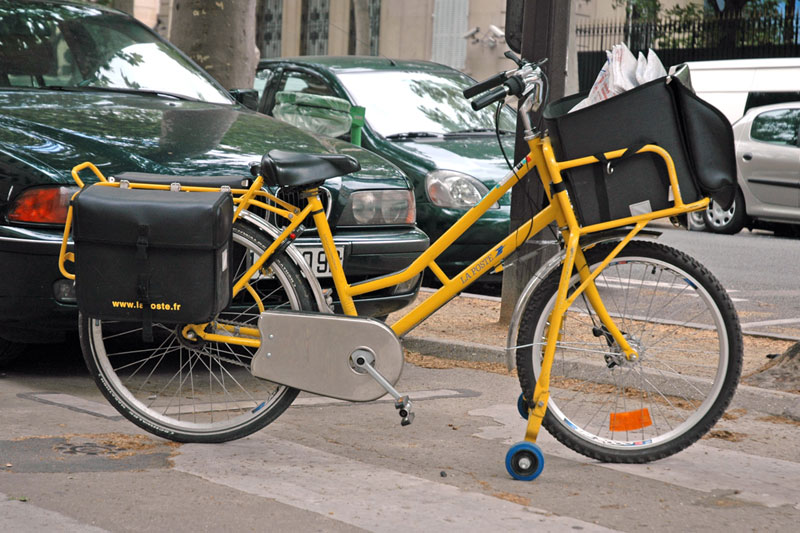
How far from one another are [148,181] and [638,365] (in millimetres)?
1834

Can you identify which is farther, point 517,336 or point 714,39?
point 714,39

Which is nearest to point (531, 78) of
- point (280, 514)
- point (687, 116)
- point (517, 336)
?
point (687, 116)

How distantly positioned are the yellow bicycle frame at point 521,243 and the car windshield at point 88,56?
1.93 meters

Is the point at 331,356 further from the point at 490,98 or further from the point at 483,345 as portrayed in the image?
the point at 483,345

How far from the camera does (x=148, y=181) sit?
14.1 ft

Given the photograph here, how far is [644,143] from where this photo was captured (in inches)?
156

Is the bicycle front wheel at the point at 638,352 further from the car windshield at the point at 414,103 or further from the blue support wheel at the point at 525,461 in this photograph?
the car windshield at the point at 414,103

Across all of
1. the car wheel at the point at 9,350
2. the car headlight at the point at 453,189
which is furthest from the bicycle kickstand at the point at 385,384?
the car headlight at the point at 453,189

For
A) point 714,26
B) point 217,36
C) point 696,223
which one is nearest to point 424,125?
point 217,36

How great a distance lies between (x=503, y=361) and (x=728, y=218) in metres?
9.58

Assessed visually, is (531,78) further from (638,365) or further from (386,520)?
(386,520)

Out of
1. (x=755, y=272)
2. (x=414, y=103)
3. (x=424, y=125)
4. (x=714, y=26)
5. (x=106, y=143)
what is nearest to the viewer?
(x=106, y=143)

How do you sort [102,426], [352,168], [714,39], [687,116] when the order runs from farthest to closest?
[714,39] < [102,426] < [352,168] < [687,116]

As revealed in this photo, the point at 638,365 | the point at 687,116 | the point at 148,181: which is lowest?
the point at 638,365
